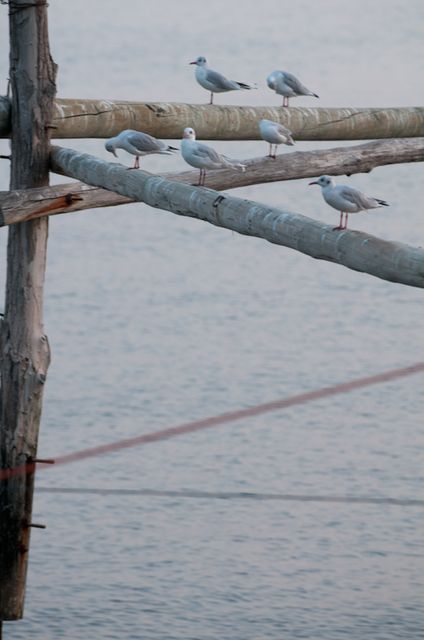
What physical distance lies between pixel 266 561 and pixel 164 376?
15.5 feet

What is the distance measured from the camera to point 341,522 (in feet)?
38.2

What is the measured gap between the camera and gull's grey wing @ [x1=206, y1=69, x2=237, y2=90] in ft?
33.6

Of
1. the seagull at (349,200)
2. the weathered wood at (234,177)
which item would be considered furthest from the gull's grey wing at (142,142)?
the seagull at (349,200)

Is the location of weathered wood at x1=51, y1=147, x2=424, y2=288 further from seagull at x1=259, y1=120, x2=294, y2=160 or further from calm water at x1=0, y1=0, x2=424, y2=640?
calm water at x1=0, y1=0, x2=424, y2=640

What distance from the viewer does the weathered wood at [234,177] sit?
25.8 feet

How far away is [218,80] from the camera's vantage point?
33.8 ft

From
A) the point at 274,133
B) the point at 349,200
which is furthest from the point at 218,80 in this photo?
the point at 349,200

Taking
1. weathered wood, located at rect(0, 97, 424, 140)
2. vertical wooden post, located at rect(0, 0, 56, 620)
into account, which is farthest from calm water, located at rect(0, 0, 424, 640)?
weathered wood, located at rect(0, 97, 424, 140)

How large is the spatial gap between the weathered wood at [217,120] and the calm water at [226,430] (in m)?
3.08

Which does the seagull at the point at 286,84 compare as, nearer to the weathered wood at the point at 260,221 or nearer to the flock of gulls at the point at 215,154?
the flock of gulls at the point at 215,154

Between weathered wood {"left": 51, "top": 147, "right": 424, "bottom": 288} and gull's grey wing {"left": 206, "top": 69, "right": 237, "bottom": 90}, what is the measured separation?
7.75 ft

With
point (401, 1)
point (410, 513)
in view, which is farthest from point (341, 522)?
point (401, 1)

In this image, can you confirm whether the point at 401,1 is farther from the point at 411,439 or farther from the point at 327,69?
the point at 411,439

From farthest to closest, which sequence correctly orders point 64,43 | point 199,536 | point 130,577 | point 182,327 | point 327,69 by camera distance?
point 64,43, point 327,69, point 182,327, point 199,536, point 130,577
